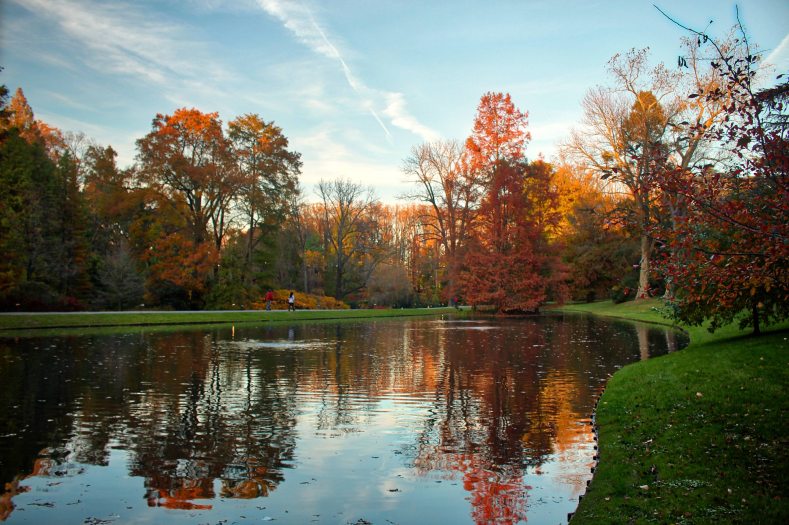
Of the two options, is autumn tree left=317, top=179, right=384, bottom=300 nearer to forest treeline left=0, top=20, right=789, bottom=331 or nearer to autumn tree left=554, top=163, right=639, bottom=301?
forest treeline left=0, top=20, right=789, bottom=331

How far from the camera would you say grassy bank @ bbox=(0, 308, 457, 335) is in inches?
1032

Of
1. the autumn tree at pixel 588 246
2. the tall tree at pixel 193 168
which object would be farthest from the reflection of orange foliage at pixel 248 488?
the autumn tree at pixel 588 246

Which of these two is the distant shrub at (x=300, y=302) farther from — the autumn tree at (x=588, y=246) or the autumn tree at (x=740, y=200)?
the autumn tree at (x=740, y=200)

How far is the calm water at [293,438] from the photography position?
5898mm

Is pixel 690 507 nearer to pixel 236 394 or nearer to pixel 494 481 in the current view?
pixel 494 481

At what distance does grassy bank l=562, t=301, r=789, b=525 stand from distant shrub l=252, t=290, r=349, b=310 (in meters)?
34.8

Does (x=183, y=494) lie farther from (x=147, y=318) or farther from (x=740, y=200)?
(x=147, y=318)

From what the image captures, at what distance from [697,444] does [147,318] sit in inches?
1146

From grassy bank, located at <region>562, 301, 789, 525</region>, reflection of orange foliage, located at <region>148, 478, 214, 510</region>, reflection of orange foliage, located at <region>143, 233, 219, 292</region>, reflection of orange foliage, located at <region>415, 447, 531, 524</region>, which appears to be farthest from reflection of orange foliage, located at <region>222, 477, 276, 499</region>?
reflection of orange foliage, located at <region>143, 233, 219, 292</region>

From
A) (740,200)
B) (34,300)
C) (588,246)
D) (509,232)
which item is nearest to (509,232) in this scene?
(509,232)

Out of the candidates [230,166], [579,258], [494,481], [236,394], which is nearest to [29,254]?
[230,166]

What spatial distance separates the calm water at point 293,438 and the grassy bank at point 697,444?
51cm

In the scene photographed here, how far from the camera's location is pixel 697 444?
274 inches

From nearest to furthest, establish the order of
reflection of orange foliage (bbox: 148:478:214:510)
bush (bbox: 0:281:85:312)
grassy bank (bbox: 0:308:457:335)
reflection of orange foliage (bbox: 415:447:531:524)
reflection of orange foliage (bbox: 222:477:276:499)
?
1. reflection of orange foliage (bbox: 415:447:531:524)
2. reflection of orange foliage (bbox: 148:478:214:510)
3. reflection of orange foliage (bbox: 222:477:276:499)
4. grassy bank (bbox: 0:308:457:335)
5. bush (bbox: 0:281:85:312)
